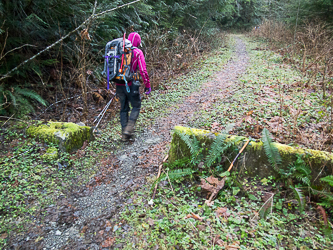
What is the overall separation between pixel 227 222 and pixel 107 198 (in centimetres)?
199

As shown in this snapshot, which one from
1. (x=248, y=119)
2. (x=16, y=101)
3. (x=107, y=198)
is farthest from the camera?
(x=16, y=101)

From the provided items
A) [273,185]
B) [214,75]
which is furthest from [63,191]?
[214,75]

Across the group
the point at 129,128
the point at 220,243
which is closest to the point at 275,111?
the point at 129,128

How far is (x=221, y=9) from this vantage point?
14.6 m

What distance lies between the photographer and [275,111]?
510 cm

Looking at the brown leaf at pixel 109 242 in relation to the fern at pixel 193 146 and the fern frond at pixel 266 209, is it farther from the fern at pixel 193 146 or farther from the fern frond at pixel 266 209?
the fern frond at pixel 266 209

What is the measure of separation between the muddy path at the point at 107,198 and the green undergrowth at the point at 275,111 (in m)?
0.94

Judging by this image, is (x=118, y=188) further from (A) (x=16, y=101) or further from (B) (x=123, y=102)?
(A) (x=16, y=101)

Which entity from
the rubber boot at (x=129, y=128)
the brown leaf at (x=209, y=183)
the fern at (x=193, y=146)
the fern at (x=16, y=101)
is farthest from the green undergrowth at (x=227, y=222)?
the fern at (x=16, y=101)

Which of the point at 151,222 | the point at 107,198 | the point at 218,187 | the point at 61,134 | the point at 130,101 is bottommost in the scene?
the point at 107,198

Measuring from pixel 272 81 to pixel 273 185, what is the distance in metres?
6.01

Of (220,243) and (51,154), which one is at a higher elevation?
(51,154)

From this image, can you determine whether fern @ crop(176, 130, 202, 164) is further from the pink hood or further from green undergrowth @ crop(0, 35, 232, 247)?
the pink hood

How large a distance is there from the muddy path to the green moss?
1.01 meters
